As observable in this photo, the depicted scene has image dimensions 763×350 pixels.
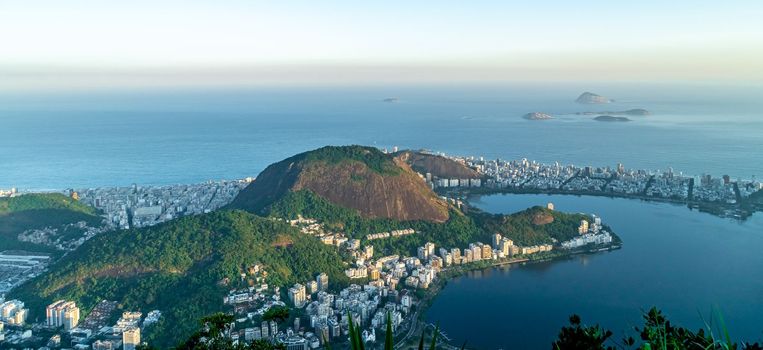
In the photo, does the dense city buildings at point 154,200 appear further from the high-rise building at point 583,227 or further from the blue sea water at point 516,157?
the high-rise building at point 583,227

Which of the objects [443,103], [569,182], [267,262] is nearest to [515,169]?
[569,182]

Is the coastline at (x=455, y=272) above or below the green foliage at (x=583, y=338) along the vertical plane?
below

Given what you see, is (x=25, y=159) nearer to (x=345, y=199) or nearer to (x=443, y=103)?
(x=345, y=199)

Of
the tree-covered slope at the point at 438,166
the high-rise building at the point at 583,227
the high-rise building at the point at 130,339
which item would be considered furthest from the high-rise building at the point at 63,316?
the tree-covered slope at the point at 438,166

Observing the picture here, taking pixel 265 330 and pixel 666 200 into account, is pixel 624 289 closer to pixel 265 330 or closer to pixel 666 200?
pixel 265 330

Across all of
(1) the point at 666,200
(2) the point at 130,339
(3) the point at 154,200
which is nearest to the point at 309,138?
(3) the point at 154,200

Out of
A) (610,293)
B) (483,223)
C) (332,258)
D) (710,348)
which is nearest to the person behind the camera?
(710,348)

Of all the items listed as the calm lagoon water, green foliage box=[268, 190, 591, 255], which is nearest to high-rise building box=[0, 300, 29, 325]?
green foliage box=[268, 190, 591, 255]
